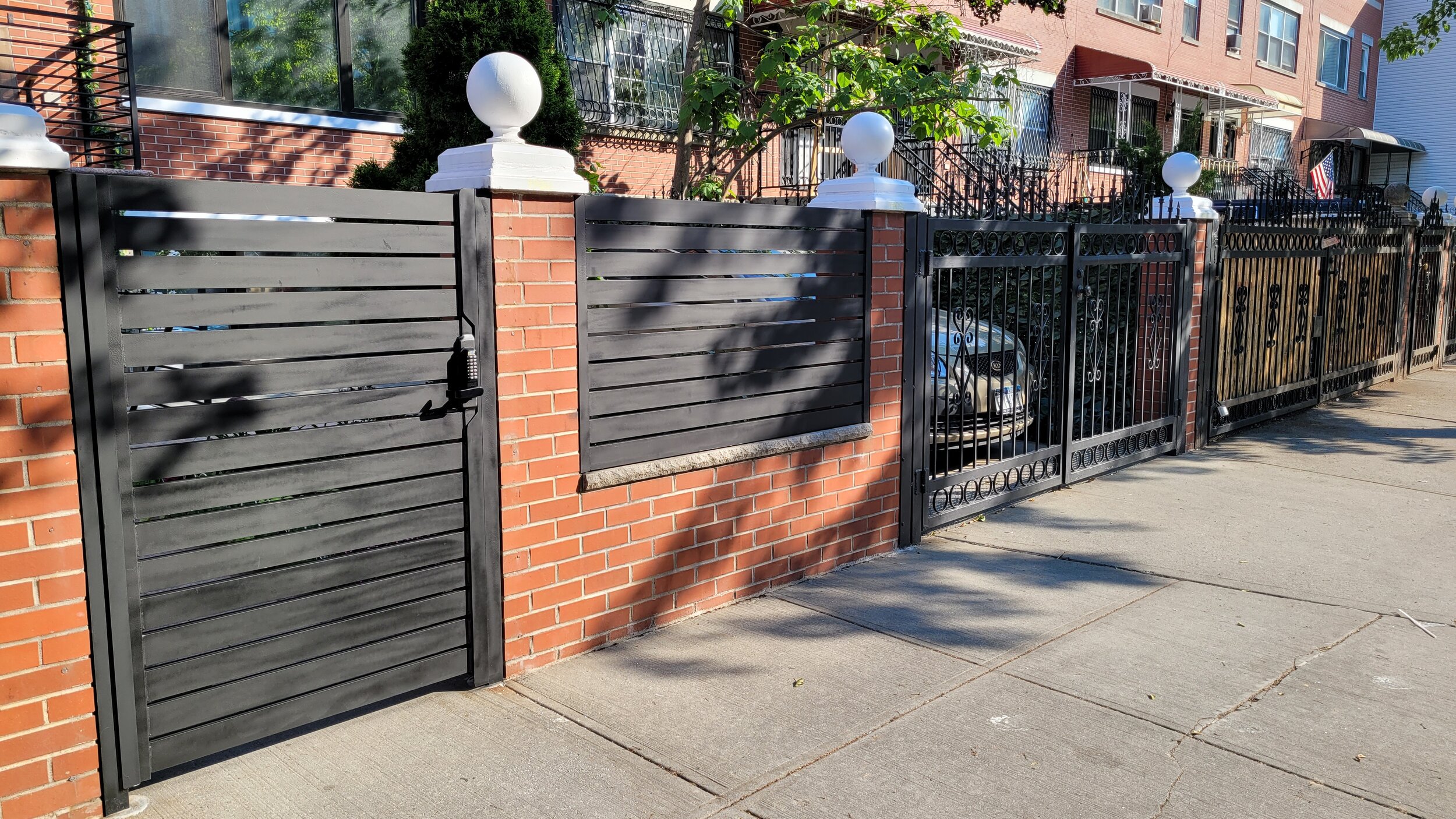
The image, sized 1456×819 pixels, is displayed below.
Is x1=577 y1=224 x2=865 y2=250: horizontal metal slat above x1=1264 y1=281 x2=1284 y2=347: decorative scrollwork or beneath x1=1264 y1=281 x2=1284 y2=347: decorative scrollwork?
above

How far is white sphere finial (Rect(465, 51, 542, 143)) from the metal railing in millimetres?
5941

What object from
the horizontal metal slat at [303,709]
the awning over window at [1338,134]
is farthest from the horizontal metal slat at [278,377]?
the awning over window at [1338,134]

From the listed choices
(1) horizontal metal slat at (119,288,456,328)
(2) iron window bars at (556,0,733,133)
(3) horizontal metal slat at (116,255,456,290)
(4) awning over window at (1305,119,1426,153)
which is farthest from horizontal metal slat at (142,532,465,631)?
(4) awning over window at (1305,119,1426,153)

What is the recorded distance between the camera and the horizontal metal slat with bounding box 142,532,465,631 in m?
3.13

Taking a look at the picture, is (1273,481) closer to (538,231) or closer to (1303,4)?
(538,231)

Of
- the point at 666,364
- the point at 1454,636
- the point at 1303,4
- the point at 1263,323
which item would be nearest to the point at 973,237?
the point at 666,364

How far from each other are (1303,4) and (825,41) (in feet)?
79.4

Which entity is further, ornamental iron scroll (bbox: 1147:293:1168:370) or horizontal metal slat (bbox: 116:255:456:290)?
ornamental iron scroll (bbox: 1147:293:1168:370)

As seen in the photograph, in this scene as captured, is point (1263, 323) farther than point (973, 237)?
Yes

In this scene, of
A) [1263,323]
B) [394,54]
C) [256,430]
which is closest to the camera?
[256,430]

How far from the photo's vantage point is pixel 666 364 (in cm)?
447

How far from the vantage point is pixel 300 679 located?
11.3 feet

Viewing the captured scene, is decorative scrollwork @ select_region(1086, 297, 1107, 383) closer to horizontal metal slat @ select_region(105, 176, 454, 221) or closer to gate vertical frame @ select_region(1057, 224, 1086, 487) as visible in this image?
gate vertical frame @ select_region(1057, 224, 1086, 487)

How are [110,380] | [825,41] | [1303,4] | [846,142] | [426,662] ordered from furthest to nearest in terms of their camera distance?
[1303,4] → [825,41] → [846,142] → [426,662] → [110,380]
